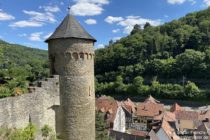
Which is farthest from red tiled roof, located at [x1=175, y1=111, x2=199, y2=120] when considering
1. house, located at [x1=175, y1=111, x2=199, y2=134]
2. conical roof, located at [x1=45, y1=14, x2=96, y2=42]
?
conical roof, located at [x1=45, y1=14, x2=96, y2=42]

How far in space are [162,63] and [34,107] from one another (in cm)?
9216

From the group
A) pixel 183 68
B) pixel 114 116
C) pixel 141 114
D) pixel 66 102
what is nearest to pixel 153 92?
pixel 183 68

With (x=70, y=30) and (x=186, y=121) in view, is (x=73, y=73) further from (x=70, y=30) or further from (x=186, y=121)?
(x=186, y=121)

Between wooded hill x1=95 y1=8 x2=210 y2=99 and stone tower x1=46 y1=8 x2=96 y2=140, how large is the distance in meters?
67.8

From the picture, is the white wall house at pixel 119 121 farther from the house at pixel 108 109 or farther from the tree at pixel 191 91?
the tree at pixel 191 91

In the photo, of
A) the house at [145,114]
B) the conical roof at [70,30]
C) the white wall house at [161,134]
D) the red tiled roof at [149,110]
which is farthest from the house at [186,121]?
the conical roof at [70,30]

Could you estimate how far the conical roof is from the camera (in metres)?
16.2

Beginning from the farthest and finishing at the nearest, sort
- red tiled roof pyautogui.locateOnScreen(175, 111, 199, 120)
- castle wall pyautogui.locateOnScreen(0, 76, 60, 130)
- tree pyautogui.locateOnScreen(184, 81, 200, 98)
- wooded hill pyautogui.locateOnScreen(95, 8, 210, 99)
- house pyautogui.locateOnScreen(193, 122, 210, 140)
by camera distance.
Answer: wooded hill pyautogui.locateOnScreen(95, 8, 210, 99)
tree pyautogui.locateOnScreen(184, 81, 200, 98)
red tiled roof pyautogui.locateOnScreen(175, 111, 199, 120)
house pyautogui.locateOnScreen(193, 122, 210, 140)
castle wall pyautogui.locateOnScreen(0, 76, 60, 130)

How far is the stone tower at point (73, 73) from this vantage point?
16.2 m

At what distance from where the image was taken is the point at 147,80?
103875 mm

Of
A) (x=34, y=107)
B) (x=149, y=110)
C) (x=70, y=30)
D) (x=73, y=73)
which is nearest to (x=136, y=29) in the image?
(x=149, y=110)

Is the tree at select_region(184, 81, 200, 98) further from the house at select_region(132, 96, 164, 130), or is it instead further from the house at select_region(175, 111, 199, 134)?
the house at select_region(175, 111, 199, 134)

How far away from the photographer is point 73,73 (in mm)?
16266

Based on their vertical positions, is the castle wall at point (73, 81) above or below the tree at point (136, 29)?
below
